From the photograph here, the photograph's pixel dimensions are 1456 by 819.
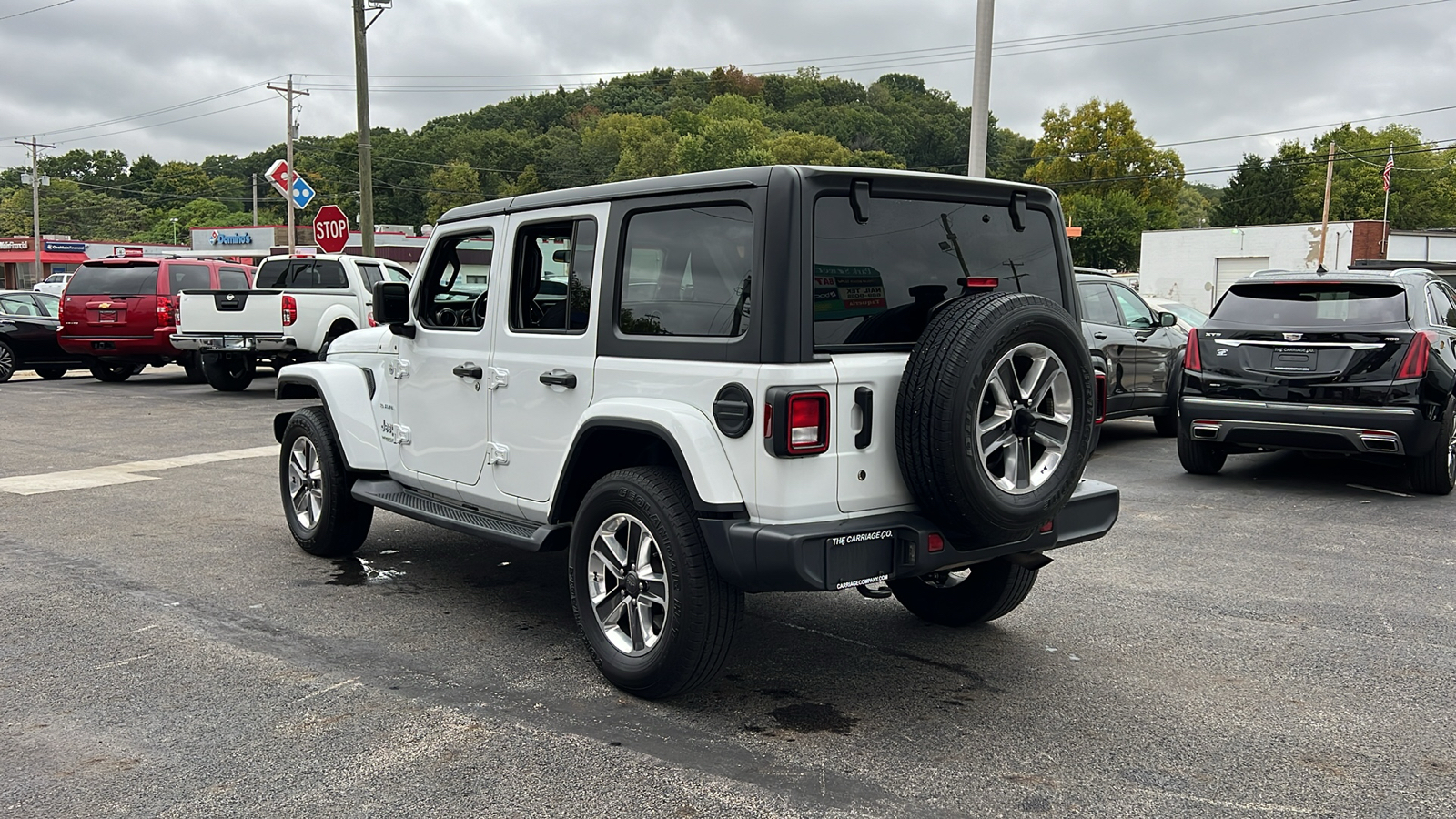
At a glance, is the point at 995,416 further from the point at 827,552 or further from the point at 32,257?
the point at 32,257

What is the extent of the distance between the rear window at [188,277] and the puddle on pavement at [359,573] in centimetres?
1285

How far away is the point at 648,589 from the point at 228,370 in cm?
1428

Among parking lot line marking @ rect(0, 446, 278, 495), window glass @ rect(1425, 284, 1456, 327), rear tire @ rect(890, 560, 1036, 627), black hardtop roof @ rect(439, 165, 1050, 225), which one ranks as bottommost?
parking lot line marking @ rect(0, 446, 278, 495)

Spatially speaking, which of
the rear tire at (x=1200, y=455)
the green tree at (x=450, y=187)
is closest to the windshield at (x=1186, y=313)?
the rear tire at (x=1200, y=455)

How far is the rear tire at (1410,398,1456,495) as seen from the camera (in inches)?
330

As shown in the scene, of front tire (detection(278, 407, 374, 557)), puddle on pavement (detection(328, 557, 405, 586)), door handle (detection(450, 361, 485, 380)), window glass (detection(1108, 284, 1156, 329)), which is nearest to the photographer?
door handle (detection(450, 361, 485, 380))

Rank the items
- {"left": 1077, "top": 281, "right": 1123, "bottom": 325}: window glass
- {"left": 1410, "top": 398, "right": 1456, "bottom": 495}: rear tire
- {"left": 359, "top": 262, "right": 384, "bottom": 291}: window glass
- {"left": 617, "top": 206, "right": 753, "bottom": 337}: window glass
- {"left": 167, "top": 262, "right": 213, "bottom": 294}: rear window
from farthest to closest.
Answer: {"left": 167, "top": 262, "right": 213, "bottom": 294}: rear window → {"left": 359, "top": 262, "right": 384, "bottom": 291}: window glass → {"left": 1077, "top": 281, "right": 1123, "bottom": 325}: window glass → {"left": 1410, "top": 398, "right": 1456, "bottom": 495}: rear tire → {"left": 617, "top": 206, "right": 753, "bottom": 337}: window glass

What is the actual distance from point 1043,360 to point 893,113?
4868 inches

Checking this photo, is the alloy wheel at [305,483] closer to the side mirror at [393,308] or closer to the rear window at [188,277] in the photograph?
the side mirror at [393,308]

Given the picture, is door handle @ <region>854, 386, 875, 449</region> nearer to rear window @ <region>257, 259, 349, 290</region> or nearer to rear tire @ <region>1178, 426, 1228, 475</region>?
rear tire @ <region>1178, 426, 1228, 475</region>

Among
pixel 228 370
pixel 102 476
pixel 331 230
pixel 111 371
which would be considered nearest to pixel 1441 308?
pixel 102 476

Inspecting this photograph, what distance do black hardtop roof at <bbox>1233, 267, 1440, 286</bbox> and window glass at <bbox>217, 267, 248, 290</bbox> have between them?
14.7 metres

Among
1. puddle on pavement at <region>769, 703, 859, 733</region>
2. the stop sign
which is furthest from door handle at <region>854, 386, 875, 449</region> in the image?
the stop sign

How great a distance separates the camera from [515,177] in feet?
326
